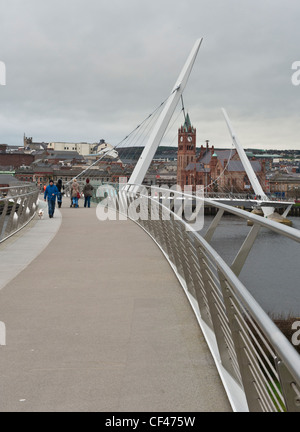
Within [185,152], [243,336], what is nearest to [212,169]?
[185,152]

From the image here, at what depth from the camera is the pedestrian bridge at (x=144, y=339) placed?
8.85ft

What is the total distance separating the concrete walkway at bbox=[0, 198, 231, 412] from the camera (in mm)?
3104

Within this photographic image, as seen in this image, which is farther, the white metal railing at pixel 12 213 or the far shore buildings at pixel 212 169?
the far shore buildings at pixel 212 169

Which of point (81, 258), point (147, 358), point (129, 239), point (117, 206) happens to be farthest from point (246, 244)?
point (117, 206)

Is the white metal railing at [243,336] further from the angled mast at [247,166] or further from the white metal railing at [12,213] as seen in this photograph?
the angled mast at [247,166]

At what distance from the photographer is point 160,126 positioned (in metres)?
33.5

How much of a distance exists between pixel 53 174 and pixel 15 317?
462 feet

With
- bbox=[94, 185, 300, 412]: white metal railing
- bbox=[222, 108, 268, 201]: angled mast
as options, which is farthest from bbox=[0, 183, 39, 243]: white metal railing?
bbox=[222, 108, 268, 201]: angled mast

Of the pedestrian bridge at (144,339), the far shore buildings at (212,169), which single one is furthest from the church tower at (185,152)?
the pedestrian bridge at (144,339)

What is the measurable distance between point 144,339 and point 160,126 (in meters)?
29.9

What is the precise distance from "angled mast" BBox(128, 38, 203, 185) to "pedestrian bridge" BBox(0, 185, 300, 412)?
24475 millimetres

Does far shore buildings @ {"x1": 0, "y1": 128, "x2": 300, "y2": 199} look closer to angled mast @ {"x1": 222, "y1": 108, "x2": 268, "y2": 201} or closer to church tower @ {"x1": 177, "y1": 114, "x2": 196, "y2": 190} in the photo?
church tower @ {"x1": 177, "y1": 114, "x2": 196, "y2": 190}

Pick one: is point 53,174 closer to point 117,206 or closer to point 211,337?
point 117,206
